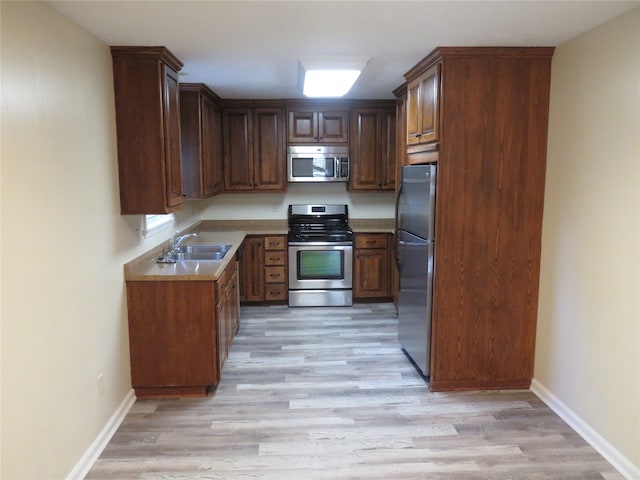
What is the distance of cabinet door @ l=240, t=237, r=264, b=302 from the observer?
5.61 meters

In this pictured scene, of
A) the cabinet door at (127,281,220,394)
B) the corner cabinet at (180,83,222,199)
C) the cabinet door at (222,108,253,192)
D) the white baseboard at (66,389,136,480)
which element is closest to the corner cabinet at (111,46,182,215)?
the cabinet door at (127,281,220,394)

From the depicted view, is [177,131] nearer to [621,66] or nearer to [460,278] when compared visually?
[460,278]

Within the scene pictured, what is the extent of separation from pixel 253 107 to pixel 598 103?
11.9ft

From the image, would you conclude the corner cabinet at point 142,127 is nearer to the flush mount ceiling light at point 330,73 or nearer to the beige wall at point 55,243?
the beige wall at point 55,243

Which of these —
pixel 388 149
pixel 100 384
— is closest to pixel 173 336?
pixel 100 384

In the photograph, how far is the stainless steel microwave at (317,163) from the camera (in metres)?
5.60

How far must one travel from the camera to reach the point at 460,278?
344 centimetres

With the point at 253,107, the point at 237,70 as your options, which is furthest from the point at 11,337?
the point at 253,107

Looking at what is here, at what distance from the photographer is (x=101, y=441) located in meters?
2.82

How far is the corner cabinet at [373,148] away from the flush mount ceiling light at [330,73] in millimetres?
1233

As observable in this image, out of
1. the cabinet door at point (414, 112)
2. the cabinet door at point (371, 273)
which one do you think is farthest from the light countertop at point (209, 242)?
the cabinet door at point (414, 112)

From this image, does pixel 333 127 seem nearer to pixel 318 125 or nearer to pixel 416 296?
pixel 318 125

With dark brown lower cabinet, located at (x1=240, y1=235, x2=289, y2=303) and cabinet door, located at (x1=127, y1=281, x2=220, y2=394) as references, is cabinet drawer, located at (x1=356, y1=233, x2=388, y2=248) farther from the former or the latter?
cabinet door, located at (x1=127, y1=281, x2=220, y2=394)

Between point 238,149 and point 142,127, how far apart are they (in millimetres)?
2456
